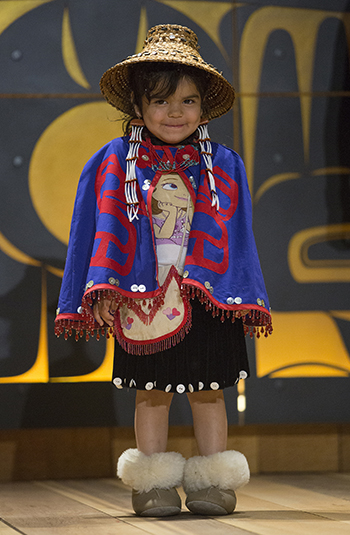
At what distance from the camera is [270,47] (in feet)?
8.34

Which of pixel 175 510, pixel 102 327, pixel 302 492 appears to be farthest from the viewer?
pixel 302 492

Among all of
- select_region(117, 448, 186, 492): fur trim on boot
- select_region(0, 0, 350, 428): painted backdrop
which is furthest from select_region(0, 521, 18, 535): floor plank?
select_region(0, 0, 350, 428): painted backdrop

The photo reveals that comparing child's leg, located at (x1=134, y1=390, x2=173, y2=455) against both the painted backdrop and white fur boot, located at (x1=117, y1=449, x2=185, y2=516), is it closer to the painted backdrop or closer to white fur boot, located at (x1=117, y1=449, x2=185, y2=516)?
white fur boot, located at (x1=117, y1=449, x2=185, y2=516)

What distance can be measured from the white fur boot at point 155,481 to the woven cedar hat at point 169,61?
98 centimetres

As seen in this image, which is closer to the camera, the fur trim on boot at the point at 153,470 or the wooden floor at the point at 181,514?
the wooden floor at the point at 181,514

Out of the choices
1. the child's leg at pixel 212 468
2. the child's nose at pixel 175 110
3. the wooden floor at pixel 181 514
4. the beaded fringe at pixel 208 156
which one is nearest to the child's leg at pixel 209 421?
the child's leg at pixel 212 468

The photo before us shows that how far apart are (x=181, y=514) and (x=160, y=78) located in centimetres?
114

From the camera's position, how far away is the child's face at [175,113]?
1805 millimetres

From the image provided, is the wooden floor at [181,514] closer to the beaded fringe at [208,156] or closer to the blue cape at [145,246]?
the blue cape at [145,246]

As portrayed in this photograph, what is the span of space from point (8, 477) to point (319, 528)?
1.32 m

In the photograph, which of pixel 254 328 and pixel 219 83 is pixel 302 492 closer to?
pixel 254 328

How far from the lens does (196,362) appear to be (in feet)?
5.79

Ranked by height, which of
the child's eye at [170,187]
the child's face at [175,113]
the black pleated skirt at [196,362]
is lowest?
the black pleated skirt at [196,362]

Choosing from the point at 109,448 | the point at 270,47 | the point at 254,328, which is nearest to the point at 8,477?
the point at 109,448
